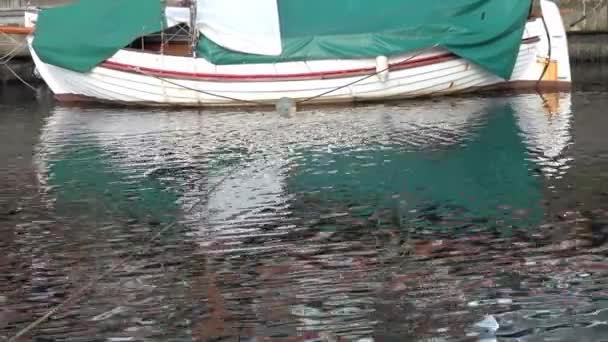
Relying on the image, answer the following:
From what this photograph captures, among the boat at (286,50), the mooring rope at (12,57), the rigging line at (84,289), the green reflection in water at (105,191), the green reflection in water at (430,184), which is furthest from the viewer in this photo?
the mooring rope at (12,57)

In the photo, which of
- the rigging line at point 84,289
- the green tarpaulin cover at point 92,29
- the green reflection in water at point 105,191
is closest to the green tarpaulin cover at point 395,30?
the green tarpaulin cover at point 92,29

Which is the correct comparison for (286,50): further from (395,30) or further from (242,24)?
(395,30)

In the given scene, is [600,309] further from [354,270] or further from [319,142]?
[319,142]

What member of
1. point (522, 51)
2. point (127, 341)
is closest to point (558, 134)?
point (522, 51)

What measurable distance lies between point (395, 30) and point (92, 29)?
7.61 m

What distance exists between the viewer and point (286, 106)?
2417cm

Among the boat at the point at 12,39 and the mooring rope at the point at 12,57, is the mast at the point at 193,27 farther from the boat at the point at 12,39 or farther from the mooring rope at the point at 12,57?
the boat at the point at 12,39

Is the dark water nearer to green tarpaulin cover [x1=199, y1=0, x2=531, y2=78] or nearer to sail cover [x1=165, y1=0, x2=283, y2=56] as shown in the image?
green tarpaulin cover [x1=199, y1=0, x2=531, y2=78]

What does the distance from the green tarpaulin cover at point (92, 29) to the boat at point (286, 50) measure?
0.03 meters

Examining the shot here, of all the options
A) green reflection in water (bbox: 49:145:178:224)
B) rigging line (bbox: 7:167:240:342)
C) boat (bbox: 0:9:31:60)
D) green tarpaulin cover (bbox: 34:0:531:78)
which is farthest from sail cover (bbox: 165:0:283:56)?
rigging line (bbox: 7:167:240:342)

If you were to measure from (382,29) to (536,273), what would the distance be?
15760 millimetres

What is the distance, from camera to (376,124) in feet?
71.2

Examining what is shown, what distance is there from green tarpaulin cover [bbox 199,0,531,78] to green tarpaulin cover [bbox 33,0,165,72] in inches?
65.1

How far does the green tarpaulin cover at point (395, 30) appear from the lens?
25.1 meters
